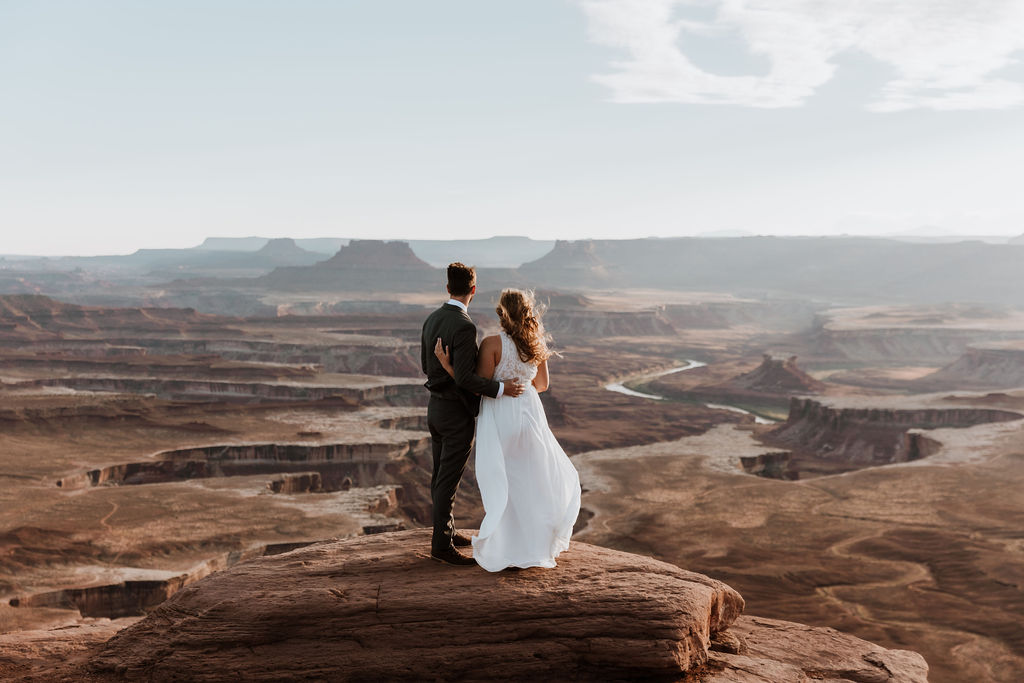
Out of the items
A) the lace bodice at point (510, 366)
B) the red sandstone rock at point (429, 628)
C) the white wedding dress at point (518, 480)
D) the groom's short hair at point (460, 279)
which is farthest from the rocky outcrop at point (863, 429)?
the groom's short hair at point (460, 279)

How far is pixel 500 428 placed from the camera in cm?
845

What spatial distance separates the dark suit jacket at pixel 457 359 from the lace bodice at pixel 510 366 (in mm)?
222

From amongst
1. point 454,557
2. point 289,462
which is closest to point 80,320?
point 289,462

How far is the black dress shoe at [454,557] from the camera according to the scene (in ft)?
29.3

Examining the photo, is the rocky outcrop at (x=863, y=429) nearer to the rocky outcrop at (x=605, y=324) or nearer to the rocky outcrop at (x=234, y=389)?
the rocky outcrop at (x=234, y=389)

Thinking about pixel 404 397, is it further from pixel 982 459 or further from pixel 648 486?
pixel 982 459

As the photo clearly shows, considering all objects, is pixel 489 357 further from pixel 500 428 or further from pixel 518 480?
pixel 518 480

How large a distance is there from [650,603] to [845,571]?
2388 centimetres

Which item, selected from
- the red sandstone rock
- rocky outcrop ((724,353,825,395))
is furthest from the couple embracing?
rocky outcrop ((724,353,825,395))

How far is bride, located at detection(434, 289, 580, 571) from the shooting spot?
8320 millimetres

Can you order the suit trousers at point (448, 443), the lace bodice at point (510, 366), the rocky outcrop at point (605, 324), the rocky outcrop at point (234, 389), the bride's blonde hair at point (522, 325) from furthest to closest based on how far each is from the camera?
the rocky outcrop at point (605, 324), the rocky outcrop at point (234, 389), the suit trousers at point (448, 443), the lace bodice at point (510, 366), the bride's blonde hair at point (522, 325)

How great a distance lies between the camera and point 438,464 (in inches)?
346

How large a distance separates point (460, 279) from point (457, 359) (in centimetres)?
78

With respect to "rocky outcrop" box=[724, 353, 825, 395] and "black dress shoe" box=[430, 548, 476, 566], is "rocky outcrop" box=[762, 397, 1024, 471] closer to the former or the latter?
"rocky outcrop" box=[724, 353, 825, 395]
